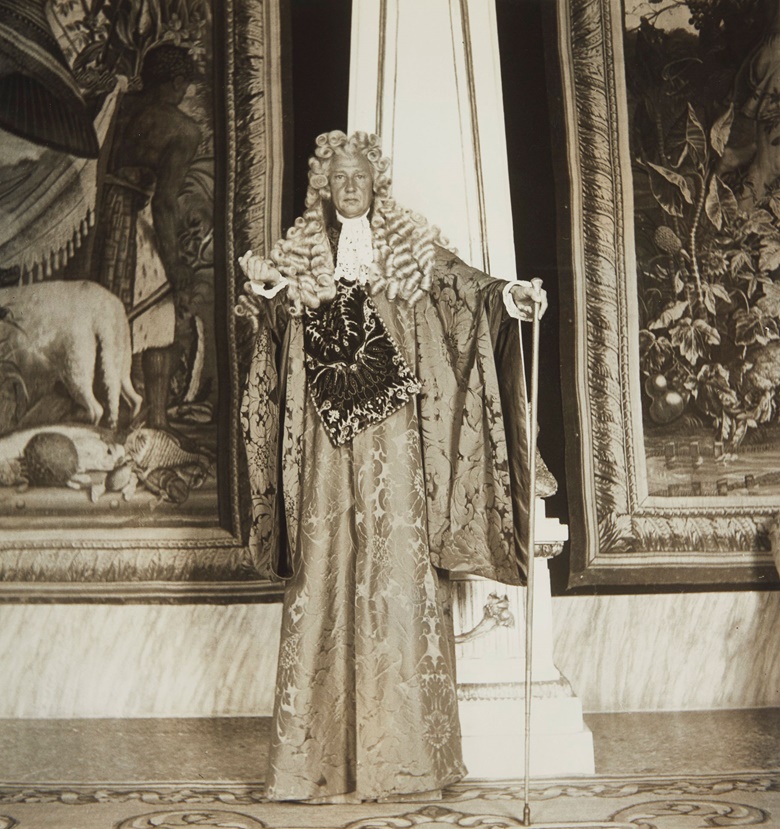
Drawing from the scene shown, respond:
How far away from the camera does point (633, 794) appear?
10.3ft

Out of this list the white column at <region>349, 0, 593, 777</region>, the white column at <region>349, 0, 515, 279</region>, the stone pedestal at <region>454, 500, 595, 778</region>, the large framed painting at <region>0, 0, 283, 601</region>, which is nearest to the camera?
the stone pedestal at <region>454, 500, 595, 778</region>

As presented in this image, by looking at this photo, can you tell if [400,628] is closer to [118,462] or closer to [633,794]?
[633,794]

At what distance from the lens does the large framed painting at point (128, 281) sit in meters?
4.42

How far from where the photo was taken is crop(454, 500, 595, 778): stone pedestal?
11.5 ft

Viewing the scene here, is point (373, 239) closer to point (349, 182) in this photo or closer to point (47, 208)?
point (349, 182)

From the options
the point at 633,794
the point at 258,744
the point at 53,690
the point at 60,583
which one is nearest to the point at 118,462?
the point at 60,583

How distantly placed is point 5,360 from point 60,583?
37.5 inches

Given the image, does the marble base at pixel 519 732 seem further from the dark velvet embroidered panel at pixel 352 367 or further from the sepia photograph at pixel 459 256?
the dark velvet embroidered panel at pixel 352 367

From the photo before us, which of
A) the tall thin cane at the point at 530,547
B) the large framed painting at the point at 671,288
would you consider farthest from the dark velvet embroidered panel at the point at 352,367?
the large framed painting at the point at 671,288

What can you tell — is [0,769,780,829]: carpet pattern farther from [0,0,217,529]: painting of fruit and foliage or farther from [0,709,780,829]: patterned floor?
[0,0,217,529]: painting of fruit and foliage

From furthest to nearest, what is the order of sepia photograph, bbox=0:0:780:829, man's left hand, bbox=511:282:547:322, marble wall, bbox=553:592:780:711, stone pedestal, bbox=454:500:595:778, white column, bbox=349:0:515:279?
marble wall, bbox=553:592:780:711, sepia photograph, bbox=0:0:780:829, white column, bbox=349:0:515:279, stone pedestal, bbox=454:500:595:778, man's left hand, bbox=511:282:547:322

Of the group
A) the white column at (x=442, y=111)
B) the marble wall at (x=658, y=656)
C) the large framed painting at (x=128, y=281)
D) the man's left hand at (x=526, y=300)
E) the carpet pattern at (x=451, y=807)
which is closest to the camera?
the carpet pattern at (x=451, y=807)

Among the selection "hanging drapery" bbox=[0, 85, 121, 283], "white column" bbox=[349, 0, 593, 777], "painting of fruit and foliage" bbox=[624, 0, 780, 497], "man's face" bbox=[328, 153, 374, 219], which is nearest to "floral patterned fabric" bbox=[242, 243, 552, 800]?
"man's face" bbox=[328, 153, 374, 219]

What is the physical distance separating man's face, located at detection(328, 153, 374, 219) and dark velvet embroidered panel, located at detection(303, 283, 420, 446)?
0.81ft
